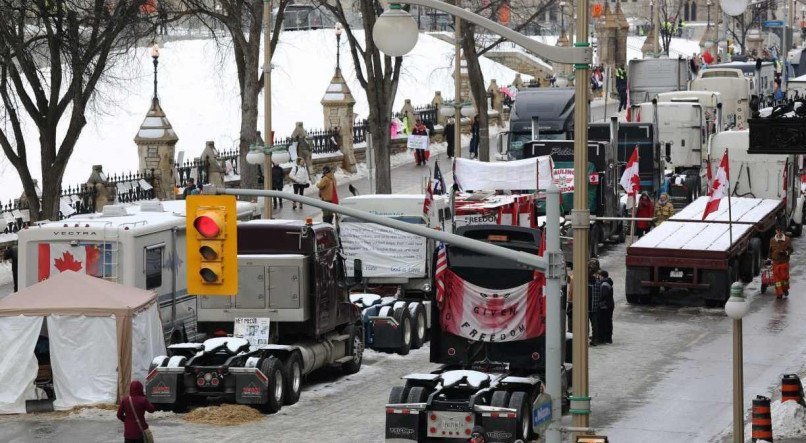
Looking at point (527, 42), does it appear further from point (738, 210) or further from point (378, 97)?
point (378, 97)

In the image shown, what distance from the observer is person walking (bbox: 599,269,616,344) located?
91.4ft

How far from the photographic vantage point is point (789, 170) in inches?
1610

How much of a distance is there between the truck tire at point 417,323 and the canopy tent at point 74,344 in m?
6.20

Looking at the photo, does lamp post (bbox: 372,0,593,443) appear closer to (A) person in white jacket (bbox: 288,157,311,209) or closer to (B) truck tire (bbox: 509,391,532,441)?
(B) truck tire (bbox: 509,391,532,441)

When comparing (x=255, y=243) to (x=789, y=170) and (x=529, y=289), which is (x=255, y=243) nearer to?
(x=529, y=289)

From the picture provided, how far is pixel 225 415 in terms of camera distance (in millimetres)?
22094

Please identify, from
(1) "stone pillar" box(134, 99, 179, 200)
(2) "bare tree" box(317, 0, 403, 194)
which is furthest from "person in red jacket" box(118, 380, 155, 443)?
(1) "stone pillar" box(134, 99, 179, 200)

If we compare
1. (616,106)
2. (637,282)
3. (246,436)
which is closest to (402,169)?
(637,282)

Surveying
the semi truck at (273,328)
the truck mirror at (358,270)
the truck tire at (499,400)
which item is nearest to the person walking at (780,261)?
the truck mirror at (358,270)

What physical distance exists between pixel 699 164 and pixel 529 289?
2672 centimetres

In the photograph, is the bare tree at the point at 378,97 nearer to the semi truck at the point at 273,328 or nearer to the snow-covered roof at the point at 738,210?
the snow-covered roof at the point at 738,210

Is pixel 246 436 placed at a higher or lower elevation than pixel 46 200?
lower

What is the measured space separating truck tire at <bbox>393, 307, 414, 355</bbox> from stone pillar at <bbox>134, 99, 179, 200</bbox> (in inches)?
663

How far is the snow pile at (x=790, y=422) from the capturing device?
20891 mm
